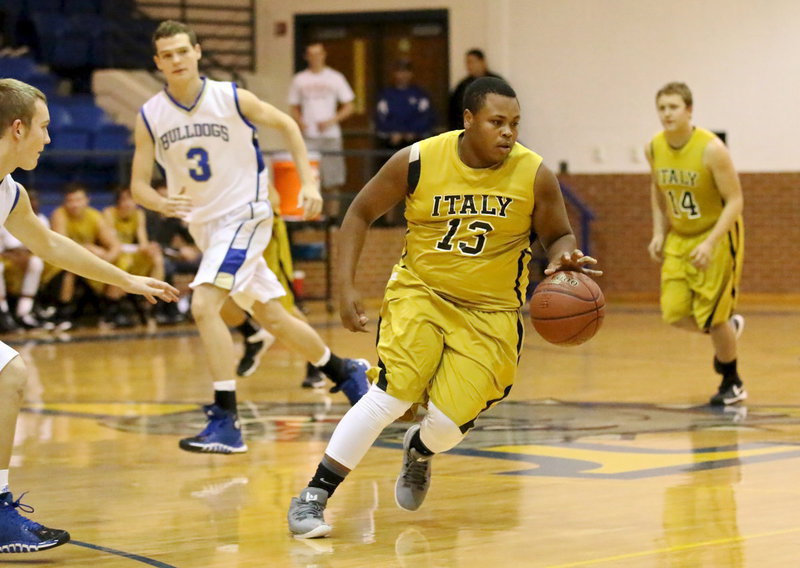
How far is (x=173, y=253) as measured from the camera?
13547mm

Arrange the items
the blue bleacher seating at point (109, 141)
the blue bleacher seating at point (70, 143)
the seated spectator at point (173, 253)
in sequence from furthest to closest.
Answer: the blue bleacher seating at point (109, 141), the blue bleacher seating at point (70, 143), the seated spectator at point (173, 253)

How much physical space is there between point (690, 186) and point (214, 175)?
8.72 ft

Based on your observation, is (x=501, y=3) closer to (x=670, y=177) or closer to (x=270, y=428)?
(x=670, y=177)

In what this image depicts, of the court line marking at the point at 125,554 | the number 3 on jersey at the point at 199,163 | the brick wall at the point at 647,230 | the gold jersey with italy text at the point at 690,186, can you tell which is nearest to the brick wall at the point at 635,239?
the brick wall at the point at 647,230

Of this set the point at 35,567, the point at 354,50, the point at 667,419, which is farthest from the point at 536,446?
the point at 354,50

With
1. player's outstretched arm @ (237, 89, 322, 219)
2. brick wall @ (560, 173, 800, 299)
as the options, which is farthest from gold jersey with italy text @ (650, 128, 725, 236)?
brick wall @ (560, 173, 800, 299)

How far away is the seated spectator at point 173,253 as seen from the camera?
1335 centimetres

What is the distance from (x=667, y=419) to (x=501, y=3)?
10.5m

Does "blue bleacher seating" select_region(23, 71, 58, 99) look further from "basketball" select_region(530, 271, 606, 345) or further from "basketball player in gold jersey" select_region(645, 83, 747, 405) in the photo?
"basketball" select_region(530, 271, 606, 345)

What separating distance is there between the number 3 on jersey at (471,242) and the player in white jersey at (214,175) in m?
1.71

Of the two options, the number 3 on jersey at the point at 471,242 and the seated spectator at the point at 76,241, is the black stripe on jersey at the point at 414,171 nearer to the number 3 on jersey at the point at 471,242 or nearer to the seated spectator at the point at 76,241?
the number 3 on jersey at the point at 471,242

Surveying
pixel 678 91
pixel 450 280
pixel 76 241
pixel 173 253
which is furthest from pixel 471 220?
pixel 173 253

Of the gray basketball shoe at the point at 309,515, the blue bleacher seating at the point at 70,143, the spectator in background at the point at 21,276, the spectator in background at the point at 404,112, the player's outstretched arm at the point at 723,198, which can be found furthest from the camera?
the spectator in background at the point at 404,112

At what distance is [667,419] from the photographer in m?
7.06
